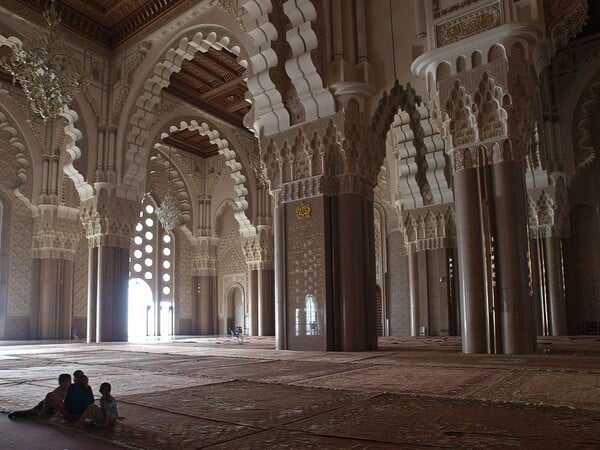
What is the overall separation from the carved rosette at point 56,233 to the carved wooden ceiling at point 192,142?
4323 millimetres

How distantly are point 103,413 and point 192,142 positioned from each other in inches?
644

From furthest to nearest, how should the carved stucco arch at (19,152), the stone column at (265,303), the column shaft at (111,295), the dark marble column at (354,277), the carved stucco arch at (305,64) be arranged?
the stone column at (265,303)
the carved stucco arch at (19,152)
the column shaft at (111,295)
the carved stucco arch at (305,64)
the dark marble column at (354,277)

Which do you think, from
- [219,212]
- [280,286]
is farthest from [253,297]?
[280,286]

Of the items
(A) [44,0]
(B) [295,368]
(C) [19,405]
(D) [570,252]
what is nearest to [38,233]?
(A) [44,0]

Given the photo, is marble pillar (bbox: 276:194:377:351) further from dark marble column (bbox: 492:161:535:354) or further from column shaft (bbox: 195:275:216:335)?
column shaft (bbox: 195:275:216:335)

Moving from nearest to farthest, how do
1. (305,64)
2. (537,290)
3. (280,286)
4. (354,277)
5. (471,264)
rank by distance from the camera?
(471,264)
(354,277)
(305,64)
(280,286)
(537,290)

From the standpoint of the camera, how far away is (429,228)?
12.5 metres

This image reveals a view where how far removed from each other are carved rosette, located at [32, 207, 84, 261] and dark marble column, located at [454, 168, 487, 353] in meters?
11.1

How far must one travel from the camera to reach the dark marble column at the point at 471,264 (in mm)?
6434

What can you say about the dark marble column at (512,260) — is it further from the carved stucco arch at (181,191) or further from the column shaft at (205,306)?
the column shaft at (205,306)

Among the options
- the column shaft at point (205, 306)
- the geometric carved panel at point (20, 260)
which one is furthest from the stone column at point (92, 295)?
the column shaft at point (205, 306)

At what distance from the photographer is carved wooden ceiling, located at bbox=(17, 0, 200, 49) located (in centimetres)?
1093

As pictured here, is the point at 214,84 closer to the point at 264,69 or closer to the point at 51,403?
the point at 264,69

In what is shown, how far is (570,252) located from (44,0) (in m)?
12.6
